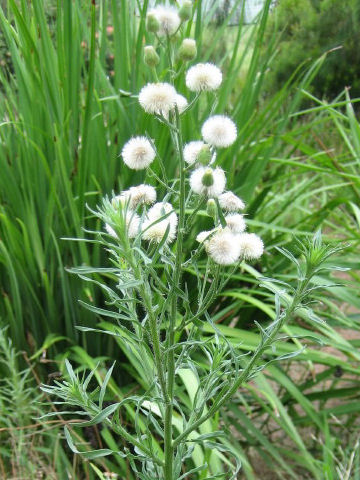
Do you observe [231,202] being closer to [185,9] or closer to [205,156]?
[205,156]

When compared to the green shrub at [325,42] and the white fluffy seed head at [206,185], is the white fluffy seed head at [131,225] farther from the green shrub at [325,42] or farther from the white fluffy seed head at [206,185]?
the green shrub at [325,42]

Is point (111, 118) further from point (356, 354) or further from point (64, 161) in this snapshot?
point (356, 354)

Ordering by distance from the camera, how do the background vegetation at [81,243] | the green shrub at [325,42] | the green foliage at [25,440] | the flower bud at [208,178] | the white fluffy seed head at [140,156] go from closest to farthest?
the flower bud at [208,178], the white fluffy seed head at [140,156], the green foliage at [25,440], the background vegetation at [81,243], the green shrub at [325,42]

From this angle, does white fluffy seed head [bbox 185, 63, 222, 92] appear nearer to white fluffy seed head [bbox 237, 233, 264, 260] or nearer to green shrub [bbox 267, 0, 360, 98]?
white fluffy seed head [bbox 237, 233, 264, 260]

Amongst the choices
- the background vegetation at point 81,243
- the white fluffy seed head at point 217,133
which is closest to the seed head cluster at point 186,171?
the white fluffy seed head at point 217,133

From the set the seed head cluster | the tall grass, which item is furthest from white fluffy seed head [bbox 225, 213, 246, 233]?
the tall grass

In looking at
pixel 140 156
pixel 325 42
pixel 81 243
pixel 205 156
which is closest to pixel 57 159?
pixel 81 243
